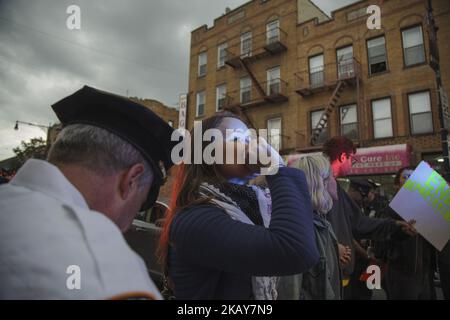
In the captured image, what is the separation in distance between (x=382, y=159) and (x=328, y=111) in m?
3.41

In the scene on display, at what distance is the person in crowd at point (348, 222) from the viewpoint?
2961 mm

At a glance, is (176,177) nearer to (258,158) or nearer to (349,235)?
(258,158)

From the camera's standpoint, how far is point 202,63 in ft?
71.3

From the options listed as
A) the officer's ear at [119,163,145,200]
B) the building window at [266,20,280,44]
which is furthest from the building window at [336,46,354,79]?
the officer's ear at [119,163,145,200]

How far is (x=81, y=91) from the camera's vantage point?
109cm

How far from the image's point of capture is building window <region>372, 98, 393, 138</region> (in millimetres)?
13641

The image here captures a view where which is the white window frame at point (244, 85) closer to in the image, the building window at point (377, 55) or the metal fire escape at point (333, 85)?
the metal fire escape at point (333, 85)

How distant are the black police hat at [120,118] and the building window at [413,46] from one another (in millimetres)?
15428

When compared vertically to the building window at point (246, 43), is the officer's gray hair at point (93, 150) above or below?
below

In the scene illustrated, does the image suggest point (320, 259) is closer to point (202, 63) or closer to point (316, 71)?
point (316, 71)

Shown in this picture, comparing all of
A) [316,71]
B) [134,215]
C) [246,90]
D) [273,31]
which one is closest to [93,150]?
[134,215]

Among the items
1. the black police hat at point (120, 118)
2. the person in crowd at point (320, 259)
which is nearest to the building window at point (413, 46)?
the person in crowd at point (320, 259)

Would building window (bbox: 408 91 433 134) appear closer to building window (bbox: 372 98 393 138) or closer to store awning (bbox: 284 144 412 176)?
building window (bbox: 372 98 393 138)

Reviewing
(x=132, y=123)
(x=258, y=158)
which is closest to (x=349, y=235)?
(x=258, y=158)
